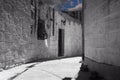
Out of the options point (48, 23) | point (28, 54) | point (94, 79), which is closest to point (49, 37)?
point (48, 23)

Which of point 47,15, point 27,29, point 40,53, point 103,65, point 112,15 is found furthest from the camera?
point 47,15

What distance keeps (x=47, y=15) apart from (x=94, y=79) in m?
8.24

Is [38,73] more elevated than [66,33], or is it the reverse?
[66,33]

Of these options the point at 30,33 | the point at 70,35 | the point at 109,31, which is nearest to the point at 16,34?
the point at 30,33

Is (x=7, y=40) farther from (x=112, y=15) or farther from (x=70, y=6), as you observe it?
(x=70, y=6)

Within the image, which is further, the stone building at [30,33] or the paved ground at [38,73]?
the stone building at [30,33]

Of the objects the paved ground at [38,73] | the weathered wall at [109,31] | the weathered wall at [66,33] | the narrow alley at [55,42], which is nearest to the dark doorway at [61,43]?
the narrow alley at [55,42]

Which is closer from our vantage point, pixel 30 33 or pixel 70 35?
pixel 30 33

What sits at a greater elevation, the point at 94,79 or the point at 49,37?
the point at 49,37

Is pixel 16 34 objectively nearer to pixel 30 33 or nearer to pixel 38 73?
pixel 30 33

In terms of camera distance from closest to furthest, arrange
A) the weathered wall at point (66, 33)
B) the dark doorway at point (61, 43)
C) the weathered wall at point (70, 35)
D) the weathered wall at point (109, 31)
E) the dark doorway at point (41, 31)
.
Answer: the weathered wall at point (109, 31), the dark doorway at point (41, 31), the weathered wall at point (66, 33), the weathered wall at point (70, 35), the dark doorway at point (61, 43)

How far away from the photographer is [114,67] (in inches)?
138

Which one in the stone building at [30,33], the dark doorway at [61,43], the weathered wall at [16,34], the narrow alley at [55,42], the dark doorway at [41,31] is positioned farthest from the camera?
the dark doorway at [61,43]

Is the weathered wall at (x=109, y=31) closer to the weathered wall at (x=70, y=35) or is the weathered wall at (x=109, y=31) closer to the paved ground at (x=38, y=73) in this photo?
the paved ground at (x=38, y=73)
